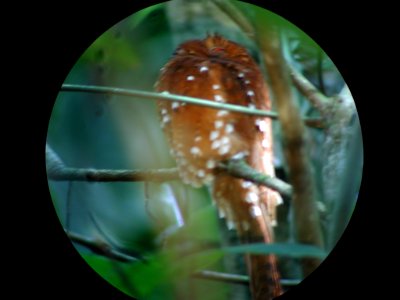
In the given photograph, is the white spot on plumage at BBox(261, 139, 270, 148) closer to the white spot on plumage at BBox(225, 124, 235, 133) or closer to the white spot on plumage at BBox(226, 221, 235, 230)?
the white spot on plumage at BBox(225, 124, 235, 133)

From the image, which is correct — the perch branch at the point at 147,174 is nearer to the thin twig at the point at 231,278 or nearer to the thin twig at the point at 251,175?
the thin twig at the point at 251,175

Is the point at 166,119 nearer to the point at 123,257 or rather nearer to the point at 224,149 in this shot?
the point at 224,149

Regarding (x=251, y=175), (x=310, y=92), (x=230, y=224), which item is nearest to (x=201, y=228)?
(x=230, y=224)

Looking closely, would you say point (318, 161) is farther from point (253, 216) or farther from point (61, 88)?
point (61, 88)

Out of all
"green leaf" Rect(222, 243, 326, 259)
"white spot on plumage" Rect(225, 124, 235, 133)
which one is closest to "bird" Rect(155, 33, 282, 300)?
"white spot on plumage" Rect(225, 124, 235, 133)

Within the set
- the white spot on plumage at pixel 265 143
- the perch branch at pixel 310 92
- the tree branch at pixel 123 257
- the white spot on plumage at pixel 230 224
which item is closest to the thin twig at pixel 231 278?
the tree branch at pixel 123 257
